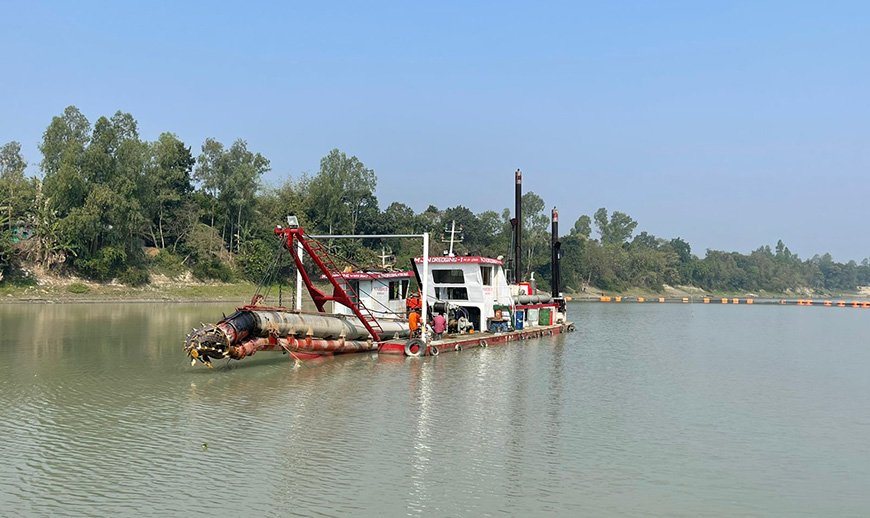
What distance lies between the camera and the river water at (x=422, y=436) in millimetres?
11414

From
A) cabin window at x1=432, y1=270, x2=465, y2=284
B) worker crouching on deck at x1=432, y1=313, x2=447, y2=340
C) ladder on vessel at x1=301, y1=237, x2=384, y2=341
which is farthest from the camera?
cabin window at x1=432, y1=270, x2=465, y2=284

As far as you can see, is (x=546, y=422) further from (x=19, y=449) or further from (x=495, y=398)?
(x=19, y=449)

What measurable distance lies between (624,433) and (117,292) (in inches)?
2271

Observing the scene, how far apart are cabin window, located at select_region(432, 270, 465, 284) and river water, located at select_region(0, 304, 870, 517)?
A: 5134 mm

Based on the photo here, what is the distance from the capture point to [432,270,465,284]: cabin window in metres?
33.3

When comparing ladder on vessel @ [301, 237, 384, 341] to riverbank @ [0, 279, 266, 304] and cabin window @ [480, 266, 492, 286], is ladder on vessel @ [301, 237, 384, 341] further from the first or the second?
riverbank @ [0, 279, 266, 304]

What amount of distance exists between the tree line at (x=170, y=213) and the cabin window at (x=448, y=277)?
37.9ft

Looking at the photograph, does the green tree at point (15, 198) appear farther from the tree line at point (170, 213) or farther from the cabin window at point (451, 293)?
the cabin window at point (451, 293)

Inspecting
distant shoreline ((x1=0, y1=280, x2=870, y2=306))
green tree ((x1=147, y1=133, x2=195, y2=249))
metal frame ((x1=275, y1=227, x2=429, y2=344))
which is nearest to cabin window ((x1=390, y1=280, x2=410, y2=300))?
metal frame ((x1=275, y1=227, x2=429, y2=344))

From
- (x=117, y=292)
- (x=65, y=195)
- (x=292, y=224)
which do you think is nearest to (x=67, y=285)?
(x=117, y=292)

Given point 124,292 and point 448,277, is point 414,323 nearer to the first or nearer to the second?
point 448,277

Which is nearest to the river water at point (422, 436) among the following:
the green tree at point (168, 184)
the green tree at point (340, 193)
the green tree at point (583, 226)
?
the green tree at point (168, 184)

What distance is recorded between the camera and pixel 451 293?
33688 mm

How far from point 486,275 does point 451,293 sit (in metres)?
1.76
